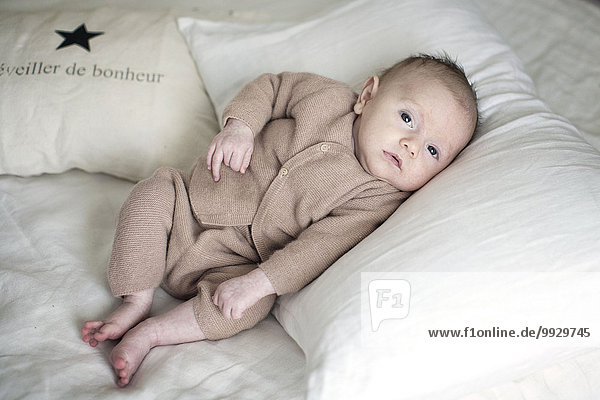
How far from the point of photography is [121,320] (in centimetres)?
108

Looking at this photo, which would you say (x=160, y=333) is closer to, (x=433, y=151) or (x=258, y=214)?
(x=258, y=214)

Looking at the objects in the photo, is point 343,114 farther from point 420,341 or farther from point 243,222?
point 420,341

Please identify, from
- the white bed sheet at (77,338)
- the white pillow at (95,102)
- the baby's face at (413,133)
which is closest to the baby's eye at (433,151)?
the baby's face at (413,133)

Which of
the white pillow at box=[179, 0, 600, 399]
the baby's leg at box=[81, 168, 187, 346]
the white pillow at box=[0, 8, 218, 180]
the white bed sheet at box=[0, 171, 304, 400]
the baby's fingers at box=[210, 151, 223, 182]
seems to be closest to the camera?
the white pillow at box=[179, 0, 600, 399]

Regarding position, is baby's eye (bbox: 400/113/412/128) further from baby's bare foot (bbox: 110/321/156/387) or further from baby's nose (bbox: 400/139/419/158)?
baby's bare foot (bbox: 110/321/156/387)

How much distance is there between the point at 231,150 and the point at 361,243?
0.36m

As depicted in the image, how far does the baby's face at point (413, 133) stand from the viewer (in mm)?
1147

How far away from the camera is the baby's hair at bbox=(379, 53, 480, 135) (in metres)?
1.17

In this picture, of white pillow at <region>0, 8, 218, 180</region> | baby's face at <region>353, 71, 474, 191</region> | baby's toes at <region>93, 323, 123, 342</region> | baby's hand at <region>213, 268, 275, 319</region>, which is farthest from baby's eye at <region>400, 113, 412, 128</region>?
baby's toes at <region>93, 323, 123, 342</region>

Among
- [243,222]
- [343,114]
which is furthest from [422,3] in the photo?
[243,222]

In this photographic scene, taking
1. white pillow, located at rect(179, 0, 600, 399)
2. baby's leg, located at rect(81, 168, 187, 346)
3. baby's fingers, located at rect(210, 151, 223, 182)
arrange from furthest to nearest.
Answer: baby's fingers, located at rect(210, 151, 223, 182) → baby's leg, located at rect(81, 168, 187, 346) → white pillow, located at rect(179, 0, 600, 399)

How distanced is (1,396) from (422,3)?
4.36 ft

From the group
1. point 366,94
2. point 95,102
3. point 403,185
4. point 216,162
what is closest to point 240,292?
point 216,162

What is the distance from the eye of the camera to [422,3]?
1484 millimetres
